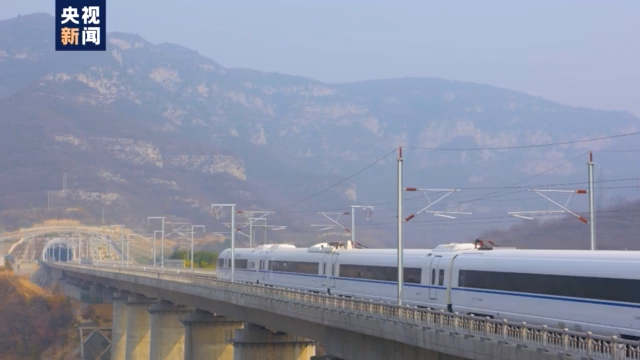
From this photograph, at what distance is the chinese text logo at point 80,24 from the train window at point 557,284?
30922 millimetres

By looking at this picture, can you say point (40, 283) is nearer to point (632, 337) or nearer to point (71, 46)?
point (71, 46)

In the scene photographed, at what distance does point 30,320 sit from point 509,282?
11720 cm

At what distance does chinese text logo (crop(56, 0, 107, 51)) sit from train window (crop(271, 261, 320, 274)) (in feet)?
66.6

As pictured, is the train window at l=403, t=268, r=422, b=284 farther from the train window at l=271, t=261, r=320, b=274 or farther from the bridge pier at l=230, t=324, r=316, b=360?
the train window at l=271, t=261, r=320, b=274

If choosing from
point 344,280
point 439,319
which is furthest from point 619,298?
point 344,280

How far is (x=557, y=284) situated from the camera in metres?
37.2

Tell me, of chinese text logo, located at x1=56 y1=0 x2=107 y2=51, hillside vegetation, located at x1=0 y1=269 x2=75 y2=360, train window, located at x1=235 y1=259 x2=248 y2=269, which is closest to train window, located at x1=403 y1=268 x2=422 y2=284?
chinese text logo, located at x1=56 y1=0 x2=107 y2=51

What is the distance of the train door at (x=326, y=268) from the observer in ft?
215

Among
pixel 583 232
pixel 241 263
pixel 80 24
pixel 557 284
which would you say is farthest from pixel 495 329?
pixel 583 232

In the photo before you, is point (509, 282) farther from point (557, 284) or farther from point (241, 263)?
point (241, 263)

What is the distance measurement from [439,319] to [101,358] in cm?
9656

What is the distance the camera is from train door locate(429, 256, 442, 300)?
158 ft

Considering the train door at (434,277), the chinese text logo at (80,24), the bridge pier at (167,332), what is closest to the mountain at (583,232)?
the train door at (434,277)

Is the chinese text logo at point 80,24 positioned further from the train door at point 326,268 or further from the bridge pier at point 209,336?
the bridge pier at point 209,336
